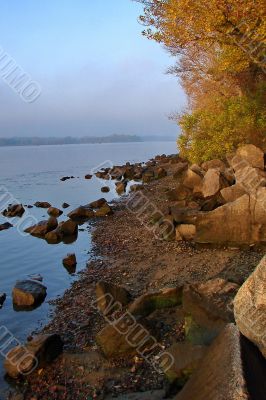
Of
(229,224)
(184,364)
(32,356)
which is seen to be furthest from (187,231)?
(184,364)

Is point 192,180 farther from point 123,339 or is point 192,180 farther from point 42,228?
point 123,339

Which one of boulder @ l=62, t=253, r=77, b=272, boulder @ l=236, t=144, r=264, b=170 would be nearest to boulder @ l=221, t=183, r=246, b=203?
boulder @ l=236, t=144, r=264, b=170

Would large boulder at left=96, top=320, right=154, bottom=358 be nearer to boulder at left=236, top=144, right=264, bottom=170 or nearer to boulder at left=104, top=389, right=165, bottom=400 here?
boulder at left=104, top=389, right=165, bottom=400

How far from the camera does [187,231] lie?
19.2m

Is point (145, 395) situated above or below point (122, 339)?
below

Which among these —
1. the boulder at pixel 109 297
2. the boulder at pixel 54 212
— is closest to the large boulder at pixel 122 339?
the boulder at pixel 109 297

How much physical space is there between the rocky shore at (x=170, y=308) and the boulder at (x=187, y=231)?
0.05 m

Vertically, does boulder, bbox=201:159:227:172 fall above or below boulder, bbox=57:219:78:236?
above

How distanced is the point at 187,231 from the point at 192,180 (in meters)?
8.57

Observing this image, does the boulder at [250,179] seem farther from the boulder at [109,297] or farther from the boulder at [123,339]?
the boulder at [123,339]

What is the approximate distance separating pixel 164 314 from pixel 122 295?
1.73 meters

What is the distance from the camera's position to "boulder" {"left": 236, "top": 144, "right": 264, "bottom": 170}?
25.2 meters

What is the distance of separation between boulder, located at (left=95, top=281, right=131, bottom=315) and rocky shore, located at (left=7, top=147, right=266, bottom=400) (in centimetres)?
3

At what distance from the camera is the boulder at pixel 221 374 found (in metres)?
5.94
